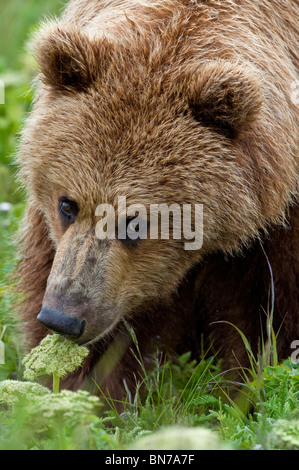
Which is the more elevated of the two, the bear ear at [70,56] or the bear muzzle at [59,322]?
the bear ear at [70,56]

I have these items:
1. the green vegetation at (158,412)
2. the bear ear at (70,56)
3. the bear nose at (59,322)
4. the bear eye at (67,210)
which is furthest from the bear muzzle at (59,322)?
the bear ear at (70,56)

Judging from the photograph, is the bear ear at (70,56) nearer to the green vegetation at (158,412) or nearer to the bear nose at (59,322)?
the bear nose at (59,322)

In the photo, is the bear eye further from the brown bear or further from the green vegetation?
the green vegetation

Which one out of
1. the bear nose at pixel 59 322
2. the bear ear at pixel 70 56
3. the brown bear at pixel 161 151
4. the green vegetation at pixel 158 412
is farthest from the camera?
the bear ear at pixel 70 56

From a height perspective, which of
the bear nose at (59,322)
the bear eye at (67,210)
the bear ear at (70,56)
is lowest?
the bear nose at (59,322)

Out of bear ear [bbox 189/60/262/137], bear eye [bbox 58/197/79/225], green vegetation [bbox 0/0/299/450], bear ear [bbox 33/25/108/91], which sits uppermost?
bear ear [bbox 33/25/108/91]

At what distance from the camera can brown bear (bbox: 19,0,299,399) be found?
3.93m

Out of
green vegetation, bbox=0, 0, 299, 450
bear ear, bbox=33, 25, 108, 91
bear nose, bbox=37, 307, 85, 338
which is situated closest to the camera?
green vegetation, bbox=0, 0, 299, 450

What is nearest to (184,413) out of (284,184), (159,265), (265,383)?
(265,383)

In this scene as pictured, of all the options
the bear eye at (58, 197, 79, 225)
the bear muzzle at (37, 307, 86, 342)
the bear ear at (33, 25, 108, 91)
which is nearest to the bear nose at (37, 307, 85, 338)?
the bear muzzle at (37, 307, 86, 342)

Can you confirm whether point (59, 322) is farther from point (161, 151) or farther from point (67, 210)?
point (161, 151)

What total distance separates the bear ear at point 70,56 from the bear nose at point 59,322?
4.01 ft

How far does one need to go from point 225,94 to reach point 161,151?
0.42 meters

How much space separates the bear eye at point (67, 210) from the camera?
409 cm
